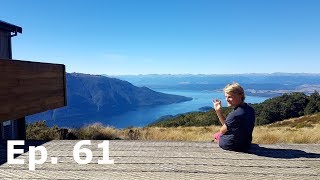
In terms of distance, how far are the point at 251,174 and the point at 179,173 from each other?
665mm

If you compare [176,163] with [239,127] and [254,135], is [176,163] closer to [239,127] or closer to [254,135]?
[239,127]

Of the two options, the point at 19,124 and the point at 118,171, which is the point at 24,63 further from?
the point at 19,124

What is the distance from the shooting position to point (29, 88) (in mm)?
2334

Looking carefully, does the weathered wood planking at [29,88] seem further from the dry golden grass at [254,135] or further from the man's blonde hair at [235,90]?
the dry golden grass at [254,135]

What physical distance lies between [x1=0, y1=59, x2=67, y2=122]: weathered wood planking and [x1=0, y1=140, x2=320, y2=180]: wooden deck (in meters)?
1.11

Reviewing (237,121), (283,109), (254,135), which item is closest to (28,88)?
(237,121)

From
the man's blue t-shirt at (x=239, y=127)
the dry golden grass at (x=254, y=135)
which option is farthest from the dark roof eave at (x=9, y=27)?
the man's blue t-shirt at (x=239, y=127)

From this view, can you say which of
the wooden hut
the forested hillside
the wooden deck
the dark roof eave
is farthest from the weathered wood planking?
the forested hillside

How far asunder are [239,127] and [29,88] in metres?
3.01

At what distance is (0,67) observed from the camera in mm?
1970

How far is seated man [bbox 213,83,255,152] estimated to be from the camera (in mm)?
4781

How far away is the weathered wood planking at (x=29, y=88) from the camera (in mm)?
2021

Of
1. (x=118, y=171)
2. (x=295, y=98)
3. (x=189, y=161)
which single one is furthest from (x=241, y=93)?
(x=295, y=98)

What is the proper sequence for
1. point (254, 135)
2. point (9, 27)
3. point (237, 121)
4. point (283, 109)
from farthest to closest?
point (283, 109), point (254, 135), point (9, 27), point (237, 121)
